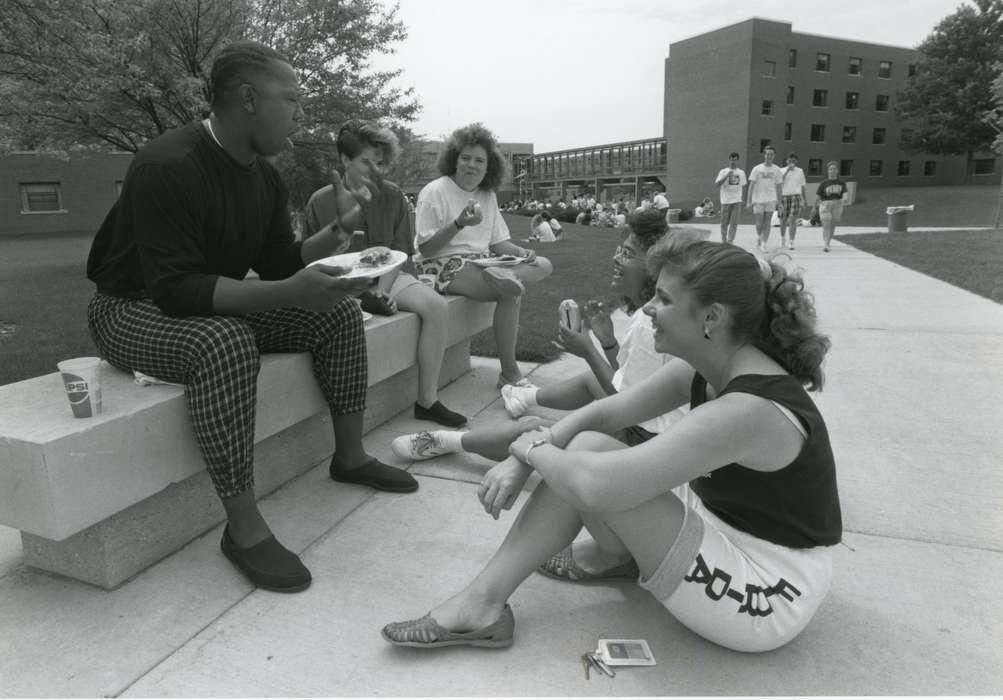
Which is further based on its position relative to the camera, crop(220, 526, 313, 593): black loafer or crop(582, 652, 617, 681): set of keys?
crop(220, 526, 313, 593): black loafer

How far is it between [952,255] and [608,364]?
1129 cm

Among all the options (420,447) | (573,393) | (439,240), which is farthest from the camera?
(439,240)

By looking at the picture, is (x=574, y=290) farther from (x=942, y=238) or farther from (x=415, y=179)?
(x=415, y=179)

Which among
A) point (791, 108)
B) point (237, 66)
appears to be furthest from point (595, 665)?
point (791, 108)

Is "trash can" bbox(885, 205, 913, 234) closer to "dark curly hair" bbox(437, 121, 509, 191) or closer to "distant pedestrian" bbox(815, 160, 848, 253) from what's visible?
"distant pedestrian" bbox(815, 160, 848, 253)

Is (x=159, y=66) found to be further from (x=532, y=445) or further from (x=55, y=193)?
(x=55, y=193)

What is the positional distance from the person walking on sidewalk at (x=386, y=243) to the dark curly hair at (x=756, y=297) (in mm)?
2153

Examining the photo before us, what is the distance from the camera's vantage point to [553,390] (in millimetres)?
3598

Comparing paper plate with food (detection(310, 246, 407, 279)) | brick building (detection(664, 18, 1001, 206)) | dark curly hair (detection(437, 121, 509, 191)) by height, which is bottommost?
paper plate with food (detection(310, 246, 407, 279))

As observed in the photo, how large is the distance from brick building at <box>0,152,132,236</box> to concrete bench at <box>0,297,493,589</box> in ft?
100

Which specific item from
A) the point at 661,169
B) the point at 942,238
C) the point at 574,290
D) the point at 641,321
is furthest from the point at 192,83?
the point at 661,169

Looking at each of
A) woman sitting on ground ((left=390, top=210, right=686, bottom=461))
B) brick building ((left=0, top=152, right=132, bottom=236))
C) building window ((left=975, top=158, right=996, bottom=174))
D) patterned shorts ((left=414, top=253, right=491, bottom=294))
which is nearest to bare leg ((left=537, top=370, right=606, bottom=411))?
woman sitting on ground ((left=390, top=210, right=686, bottom=461))

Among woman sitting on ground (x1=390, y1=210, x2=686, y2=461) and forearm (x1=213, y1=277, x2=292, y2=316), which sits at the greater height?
forearm (x1=213, y1=277, x2=292, y2=316)

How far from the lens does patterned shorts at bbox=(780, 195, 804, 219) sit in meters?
13.9
